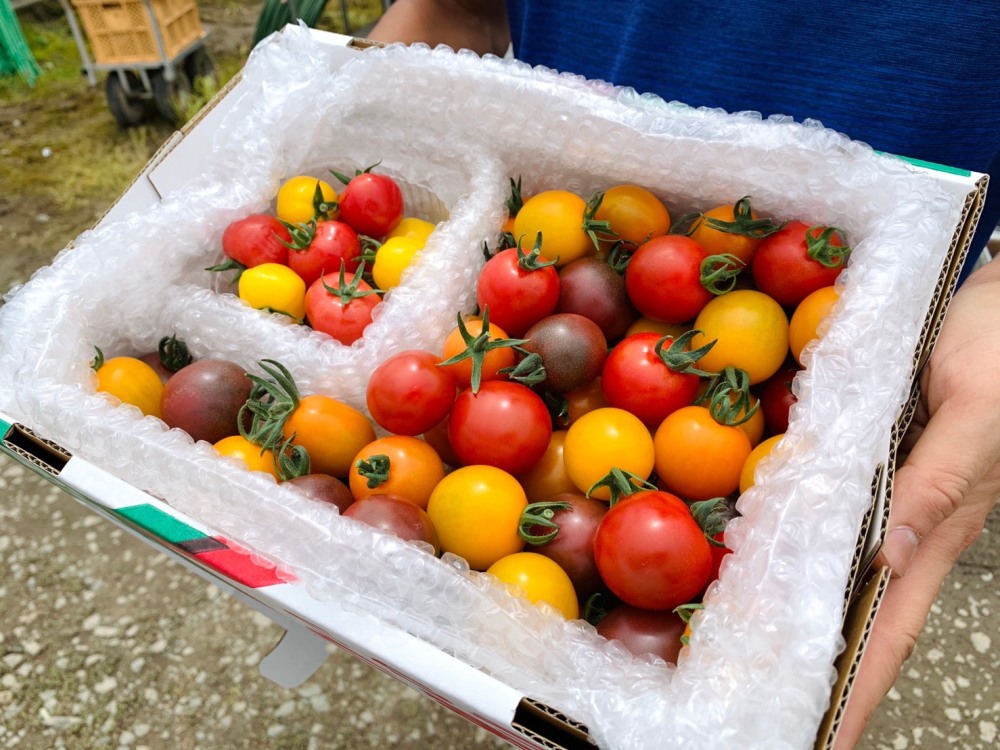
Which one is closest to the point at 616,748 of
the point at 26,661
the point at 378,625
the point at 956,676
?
the point at 378,625

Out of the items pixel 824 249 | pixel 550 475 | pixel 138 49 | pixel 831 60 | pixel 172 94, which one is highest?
pixel 831 60

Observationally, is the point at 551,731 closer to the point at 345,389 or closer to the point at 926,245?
the point at 345,389

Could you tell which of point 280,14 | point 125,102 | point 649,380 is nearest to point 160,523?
Answer: point 649,380

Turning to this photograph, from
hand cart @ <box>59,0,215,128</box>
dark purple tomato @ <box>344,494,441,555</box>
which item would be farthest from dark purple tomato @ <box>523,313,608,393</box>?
hand cart @ <box>59,0,215,128</box>

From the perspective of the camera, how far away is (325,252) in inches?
39.9

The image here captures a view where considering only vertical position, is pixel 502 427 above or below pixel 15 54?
above

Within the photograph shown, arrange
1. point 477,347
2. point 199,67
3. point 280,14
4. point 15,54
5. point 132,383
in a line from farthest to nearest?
point 15,54 → point 199,67 → point 280,14 → point 132,383 → point 477,347

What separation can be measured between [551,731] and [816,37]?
844 millimetres

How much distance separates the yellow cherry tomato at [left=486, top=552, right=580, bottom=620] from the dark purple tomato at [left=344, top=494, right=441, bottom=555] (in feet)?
0.25

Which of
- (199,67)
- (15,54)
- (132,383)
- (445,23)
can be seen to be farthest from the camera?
(15,54)

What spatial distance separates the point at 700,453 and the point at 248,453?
0.47 m

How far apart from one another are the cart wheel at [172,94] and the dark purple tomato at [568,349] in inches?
106

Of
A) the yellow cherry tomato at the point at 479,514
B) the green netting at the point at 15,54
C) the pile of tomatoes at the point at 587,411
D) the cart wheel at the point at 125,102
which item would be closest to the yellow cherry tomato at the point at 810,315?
the pile of tomatoes at the point at 587,411

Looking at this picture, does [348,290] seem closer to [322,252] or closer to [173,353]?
[322,252]
